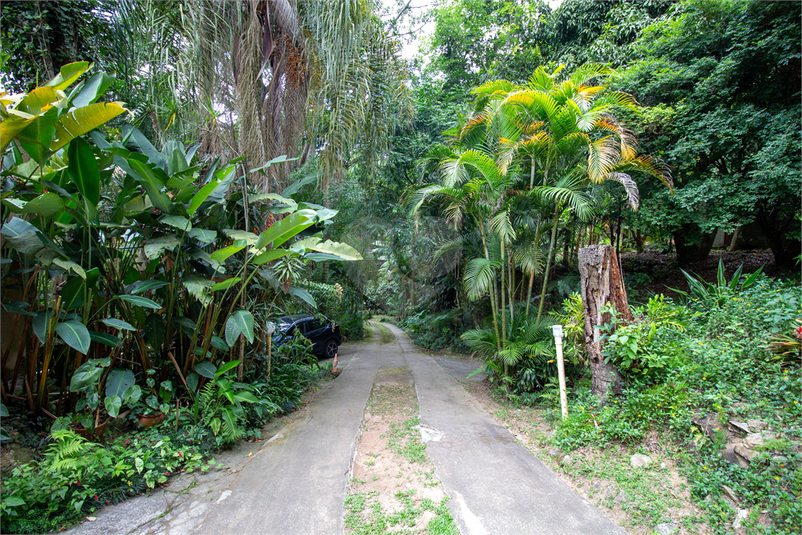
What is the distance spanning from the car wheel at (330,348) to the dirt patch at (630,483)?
7555 millimetres

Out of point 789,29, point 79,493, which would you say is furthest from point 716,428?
point 789,29

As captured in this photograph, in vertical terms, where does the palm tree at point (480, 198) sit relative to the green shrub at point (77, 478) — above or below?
above

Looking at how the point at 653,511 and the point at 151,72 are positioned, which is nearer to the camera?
the point at 653,511

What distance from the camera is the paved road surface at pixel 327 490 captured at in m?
2.76

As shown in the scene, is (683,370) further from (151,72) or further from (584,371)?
(151,72)

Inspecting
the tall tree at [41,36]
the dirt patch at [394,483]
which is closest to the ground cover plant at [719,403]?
the dirt patch at [394,483]

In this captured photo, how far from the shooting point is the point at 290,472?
3.62m

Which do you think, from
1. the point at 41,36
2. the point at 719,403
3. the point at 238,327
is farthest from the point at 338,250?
the point at 41,36

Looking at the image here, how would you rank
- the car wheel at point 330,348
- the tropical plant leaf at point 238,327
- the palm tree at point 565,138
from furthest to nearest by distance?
the car wheel at point 330,348
the palm tree at point 565,138
the tropical plant leaf at point 238,327

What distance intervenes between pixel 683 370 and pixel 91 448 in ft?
18.7

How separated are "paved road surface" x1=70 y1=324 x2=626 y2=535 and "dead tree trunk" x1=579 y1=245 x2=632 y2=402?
4.58ft

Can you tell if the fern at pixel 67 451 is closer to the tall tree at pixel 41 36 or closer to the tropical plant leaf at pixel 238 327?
the tropical plant leaf at pixel 238 327

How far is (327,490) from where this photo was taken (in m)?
3.27

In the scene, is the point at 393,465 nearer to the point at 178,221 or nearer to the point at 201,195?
the point at 178,221
